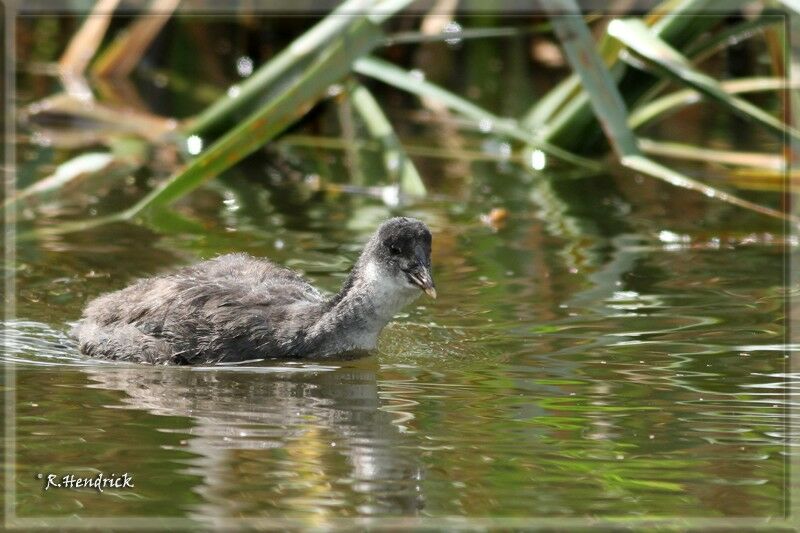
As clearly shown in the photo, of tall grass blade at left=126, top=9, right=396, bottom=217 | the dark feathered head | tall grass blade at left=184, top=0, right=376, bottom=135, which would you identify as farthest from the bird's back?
tall grass blade at left=184, top=0, right=376, bottom=135

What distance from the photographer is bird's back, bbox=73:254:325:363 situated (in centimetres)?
596

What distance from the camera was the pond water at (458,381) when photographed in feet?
14.2

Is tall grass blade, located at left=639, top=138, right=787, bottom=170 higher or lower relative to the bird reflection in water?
higher

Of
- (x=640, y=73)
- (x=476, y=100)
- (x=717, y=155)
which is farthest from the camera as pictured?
(x=476, y=100)

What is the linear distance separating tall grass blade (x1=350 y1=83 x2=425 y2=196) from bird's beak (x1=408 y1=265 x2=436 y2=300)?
2584mm

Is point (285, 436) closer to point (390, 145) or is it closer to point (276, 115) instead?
point (276, 115)

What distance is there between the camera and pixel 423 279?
5.83 meters

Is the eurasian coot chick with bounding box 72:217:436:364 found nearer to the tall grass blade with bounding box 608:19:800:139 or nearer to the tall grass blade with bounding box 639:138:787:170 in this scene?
the tall grass blade with bounding box 608:19:800:139

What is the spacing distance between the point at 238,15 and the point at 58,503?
8951 millimetres

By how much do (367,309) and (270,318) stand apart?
0.41 metres

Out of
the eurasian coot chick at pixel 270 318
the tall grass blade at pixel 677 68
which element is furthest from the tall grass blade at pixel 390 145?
the eurasian coot chick at pixel 270 318

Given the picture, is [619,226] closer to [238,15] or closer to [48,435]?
[48,435]
